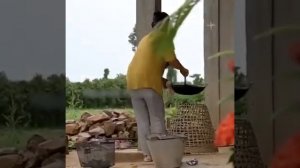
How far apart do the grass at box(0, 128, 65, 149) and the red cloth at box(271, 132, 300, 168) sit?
829 millimetres

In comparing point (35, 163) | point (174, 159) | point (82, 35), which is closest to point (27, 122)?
point (35, 163)

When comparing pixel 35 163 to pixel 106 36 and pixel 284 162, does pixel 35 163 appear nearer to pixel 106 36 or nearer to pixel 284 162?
pixel 284 162

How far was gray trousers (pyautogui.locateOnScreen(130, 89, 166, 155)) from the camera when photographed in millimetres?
4746

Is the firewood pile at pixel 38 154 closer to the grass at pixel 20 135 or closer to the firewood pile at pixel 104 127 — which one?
the grass at pixel 20 135

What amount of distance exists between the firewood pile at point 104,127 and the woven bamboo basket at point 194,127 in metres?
0.67

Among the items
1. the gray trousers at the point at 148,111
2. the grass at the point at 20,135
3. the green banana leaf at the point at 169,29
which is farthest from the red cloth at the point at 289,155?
the gray trousers at the point at 148,111

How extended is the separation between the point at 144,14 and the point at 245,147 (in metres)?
4.16

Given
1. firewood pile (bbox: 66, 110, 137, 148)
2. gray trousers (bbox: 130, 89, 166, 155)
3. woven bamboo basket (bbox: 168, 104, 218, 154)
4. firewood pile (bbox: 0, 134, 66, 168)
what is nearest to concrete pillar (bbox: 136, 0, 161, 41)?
gray trousers (bbox: 130, 89, 166, 155)

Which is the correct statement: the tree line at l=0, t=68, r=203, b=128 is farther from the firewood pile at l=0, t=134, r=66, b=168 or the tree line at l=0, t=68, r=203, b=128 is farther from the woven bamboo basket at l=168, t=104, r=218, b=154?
the woven bamboo basket at l=168, t=104, r=218, b=154

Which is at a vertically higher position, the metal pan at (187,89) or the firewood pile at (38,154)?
the metal pan at (187,89)

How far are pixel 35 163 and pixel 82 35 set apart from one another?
13.4 feet

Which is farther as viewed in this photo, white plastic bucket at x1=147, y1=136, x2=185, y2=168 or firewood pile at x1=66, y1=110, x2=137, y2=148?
firewood pile at x1=66, y1=110, x2=137, y2=148

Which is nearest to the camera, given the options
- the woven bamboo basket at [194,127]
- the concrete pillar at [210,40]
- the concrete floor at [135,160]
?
the concrete floor at [135,160]

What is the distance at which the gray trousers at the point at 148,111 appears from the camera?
475 cm
